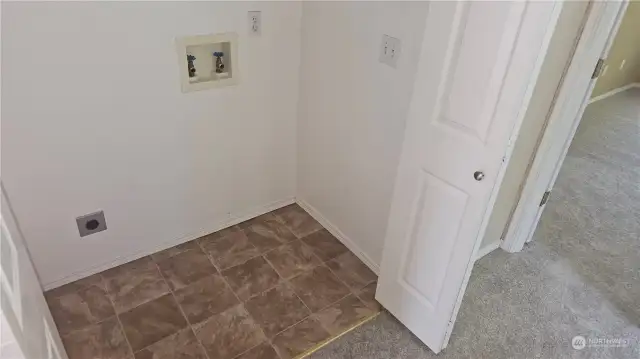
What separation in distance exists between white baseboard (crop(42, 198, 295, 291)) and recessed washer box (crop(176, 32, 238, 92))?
0.85 metres

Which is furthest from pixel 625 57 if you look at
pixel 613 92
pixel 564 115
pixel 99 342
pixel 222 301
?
pixel 99 342

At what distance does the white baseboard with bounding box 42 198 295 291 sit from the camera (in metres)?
2.14

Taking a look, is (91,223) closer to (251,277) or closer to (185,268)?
(185,268)

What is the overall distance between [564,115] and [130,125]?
2062mm

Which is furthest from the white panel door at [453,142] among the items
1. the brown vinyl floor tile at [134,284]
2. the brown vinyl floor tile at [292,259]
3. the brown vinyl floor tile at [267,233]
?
the brown vinyl floor tile at [134,284]

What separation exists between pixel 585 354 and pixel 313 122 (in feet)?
5.73

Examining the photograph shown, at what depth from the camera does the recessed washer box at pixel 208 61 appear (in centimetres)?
199

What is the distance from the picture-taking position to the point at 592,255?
98.5 inches

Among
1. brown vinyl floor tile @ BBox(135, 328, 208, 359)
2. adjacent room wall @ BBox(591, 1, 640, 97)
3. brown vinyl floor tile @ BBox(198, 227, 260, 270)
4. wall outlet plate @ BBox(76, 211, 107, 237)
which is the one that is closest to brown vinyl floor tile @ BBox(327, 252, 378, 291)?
brown vinyl floor tile @ BBox(198, 227, 260, 270)

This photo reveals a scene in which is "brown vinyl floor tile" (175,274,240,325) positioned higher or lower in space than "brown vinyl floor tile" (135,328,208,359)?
higher

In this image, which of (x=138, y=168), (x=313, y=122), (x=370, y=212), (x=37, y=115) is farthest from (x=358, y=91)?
(x=37, y=115)

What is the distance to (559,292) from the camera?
223 centimetres

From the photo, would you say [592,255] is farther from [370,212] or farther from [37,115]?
[37,115]

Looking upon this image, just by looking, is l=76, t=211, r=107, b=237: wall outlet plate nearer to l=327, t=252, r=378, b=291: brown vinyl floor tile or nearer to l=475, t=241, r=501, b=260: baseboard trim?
l=327, t=252, r=378, b=291: brown vinyl floor tile
